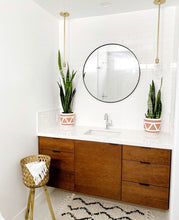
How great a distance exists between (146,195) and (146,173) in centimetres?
24

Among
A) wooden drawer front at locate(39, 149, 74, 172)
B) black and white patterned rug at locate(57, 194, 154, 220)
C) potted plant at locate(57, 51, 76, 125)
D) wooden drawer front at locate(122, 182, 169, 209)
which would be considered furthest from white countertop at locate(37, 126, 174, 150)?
black and white patterned rug at locate(57, 194, 154, 220)

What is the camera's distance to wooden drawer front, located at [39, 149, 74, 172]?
2.21 m

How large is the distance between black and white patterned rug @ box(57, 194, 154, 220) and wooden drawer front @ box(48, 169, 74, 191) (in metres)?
0.22

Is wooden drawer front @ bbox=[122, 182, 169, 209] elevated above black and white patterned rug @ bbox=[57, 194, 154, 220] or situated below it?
above

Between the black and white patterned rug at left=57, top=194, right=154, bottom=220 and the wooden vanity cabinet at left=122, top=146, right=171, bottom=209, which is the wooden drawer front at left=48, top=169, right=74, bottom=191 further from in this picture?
the wooden vanity cabinet at left=122, top=146, right=171, bottom=209

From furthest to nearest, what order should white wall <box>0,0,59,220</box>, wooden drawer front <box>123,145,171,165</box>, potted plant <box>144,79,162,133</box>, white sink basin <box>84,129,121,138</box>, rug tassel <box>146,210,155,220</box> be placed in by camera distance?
white sink basin <box>84,129,121,138</box>
potted plant <box>144,79,162,133</box>
rug tassel <box>146,210,155,220</box>
wooden drawer front <box>123,145,171,165</box>
white wall <box>0,0,59,220</box>

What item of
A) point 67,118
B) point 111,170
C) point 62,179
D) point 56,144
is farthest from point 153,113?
point 62,179

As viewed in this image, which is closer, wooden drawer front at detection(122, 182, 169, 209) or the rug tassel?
wooden drawer front at detection(122, 182, 169, 209)

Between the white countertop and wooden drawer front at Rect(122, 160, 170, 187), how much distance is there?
0.71ft

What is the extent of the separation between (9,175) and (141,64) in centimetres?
197

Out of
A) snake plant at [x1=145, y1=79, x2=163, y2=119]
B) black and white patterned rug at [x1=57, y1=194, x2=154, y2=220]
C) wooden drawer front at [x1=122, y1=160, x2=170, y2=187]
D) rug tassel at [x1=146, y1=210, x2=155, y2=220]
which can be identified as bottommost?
rug tassel at [x1=146, y1=210, x2=155, y2=220]

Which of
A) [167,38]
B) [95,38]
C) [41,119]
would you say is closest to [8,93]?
[41,119]

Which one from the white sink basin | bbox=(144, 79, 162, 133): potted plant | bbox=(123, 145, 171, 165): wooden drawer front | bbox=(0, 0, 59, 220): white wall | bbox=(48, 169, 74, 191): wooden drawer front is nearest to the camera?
bbox=(0, 0, 59, 220): white wall

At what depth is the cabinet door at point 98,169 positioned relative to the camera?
2.04m
